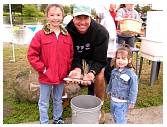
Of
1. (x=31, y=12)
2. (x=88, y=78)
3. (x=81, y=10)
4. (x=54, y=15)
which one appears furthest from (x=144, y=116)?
(x=31, y=12)

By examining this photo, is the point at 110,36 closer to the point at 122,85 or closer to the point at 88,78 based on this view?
the point at 88,78

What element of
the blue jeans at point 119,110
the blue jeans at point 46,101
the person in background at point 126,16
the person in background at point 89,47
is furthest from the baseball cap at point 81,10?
the person in background at point 126,16

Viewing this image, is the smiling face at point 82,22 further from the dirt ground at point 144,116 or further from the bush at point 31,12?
Result: the bush at point 31,12

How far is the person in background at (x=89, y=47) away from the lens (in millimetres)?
3029

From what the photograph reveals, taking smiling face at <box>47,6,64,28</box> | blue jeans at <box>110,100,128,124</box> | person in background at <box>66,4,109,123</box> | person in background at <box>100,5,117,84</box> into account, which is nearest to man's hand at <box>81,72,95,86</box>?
person in background at <box>66,4,109,123</box>

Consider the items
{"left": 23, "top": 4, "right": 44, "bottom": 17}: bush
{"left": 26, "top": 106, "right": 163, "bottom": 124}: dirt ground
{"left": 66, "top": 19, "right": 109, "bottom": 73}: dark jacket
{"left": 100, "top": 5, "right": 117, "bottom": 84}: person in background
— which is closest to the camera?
{"left": 66, "top": 19, "right": 109, "bottom": 73}: dark jacket

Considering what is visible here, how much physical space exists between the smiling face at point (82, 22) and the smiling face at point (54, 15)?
0.61ft

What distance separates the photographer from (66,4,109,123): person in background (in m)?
3.03

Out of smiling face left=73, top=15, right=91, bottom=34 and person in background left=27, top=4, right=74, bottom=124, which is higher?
smiling face left=73, top=15, right=91, bottom=34

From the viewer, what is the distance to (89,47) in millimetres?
3180

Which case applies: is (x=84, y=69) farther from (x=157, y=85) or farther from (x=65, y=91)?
(x=157, y=85)

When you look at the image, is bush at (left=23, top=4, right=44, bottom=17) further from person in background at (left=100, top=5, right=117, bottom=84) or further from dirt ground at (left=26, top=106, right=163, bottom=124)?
dirt ground at (left=26, top=106, right=163, bottom=124)

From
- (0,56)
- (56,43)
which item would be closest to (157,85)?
(56,43)

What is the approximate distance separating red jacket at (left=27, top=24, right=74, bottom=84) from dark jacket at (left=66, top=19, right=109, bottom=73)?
180 millimetres
